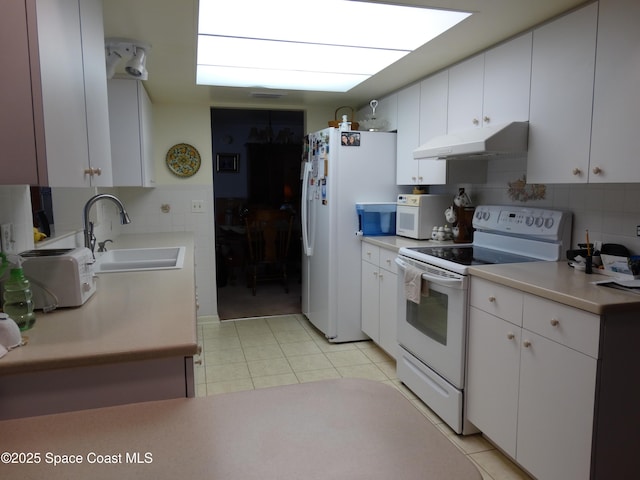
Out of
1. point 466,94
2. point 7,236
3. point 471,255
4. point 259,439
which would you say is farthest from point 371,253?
point 259,439

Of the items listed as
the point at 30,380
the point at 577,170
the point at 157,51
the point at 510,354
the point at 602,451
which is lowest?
the point at 602,451

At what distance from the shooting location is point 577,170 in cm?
201

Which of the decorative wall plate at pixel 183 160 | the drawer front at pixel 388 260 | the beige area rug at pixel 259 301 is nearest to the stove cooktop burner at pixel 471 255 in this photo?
the drawer front at pixel 388 260

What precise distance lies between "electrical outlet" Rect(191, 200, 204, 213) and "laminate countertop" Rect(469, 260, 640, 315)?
277 cm

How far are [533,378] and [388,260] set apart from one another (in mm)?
1431

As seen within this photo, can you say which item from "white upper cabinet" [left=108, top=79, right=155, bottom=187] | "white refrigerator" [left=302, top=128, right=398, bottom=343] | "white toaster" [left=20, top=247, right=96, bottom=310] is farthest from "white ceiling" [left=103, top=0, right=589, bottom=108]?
"white toaster" [left=20, top=247, right=96, bottom=310]

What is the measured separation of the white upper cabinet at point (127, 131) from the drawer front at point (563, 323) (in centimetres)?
260

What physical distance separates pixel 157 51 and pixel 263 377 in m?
2.14

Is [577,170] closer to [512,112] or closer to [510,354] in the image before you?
[512,112]

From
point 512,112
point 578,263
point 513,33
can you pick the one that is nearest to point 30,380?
point 578,263

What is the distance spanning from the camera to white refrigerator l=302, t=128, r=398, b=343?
11.6 ft

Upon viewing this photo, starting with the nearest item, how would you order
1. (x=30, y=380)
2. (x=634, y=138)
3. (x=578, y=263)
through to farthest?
1. (x=30, y=380)
2. (x=634, y=138)
3. (x=578, y=263)

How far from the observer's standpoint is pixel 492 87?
8.25ft

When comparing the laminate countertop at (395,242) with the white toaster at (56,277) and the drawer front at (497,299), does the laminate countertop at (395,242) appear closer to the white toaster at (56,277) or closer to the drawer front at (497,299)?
the drawer front at (497,299)
